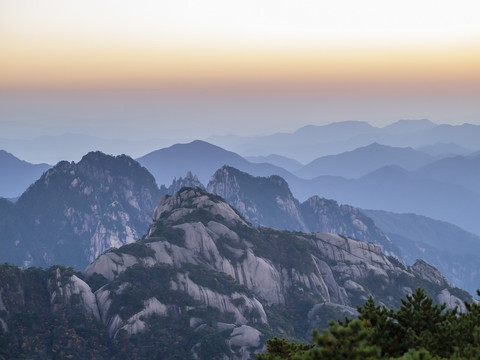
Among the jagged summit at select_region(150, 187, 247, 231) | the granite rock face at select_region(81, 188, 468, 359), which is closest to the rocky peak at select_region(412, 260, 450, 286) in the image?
the granite rock face at select_region(81, 188, 468, 359)

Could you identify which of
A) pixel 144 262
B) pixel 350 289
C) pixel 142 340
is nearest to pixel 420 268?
pixel 350 289

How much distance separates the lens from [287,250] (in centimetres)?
16100

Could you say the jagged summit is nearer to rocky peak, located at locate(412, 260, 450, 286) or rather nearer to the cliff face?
the cliff face

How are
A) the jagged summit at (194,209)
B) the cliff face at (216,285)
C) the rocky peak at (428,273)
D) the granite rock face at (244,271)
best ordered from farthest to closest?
1. the rocky peak at (428,273)
2. the jagged summit at (194,209)
3. the granite rock face at (244,271)
4. the cliff face at (216,285)

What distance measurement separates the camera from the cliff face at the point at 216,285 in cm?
10794

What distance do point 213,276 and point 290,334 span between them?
2128 cm

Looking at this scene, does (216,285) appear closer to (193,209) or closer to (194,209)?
(194,209)

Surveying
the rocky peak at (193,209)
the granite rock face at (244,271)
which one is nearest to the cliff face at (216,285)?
the granite rock face at (244,271)

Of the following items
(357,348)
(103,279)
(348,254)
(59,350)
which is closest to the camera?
(357,348)

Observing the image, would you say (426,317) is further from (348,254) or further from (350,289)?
(348,254)

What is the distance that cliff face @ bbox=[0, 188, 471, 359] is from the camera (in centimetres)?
10794

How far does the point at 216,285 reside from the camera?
127m

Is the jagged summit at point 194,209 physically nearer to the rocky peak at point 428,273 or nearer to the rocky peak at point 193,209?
the rocky peak at point 193,209

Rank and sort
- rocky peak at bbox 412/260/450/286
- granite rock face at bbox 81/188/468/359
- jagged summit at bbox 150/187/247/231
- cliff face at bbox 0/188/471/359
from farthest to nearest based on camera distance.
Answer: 1. rocky peak at bbox 412/260/450/286
2. jagged summit at bbox 150/187/247/231
3. granite rock face at bbox 81/188/468/359
4. cliff face at bbox 0/188/471/359
